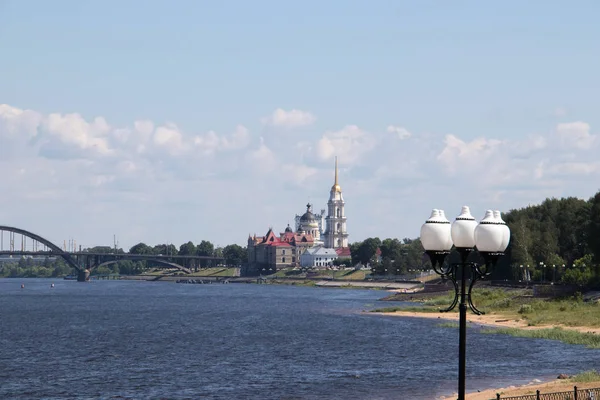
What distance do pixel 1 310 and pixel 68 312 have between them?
1437 centimetres

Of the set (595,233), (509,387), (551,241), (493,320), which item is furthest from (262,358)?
(551,241)

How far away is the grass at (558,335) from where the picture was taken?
7164cm

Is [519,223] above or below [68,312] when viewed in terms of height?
above

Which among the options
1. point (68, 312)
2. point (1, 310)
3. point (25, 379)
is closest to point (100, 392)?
point (25, 379)

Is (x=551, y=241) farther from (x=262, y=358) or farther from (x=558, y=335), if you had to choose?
(x=262, y=358)

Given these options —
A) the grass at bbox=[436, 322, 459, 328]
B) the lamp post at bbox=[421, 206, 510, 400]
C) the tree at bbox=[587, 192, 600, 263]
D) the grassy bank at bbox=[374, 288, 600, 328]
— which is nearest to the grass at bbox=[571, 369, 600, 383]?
the grassy bank at bbox=[374, 288, 600, 328]

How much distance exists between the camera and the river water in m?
54.2

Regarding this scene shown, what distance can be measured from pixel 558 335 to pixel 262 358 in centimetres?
2463

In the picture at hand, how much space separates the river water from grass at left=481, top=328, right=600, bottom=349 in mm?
1388

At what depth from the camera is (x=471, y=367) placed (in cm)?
6175

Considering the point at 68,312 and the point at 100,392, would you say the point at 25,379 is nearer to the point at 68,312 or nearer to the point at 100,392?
the point at 100,392

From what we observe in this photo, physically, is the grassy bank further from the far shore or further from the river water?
the river water

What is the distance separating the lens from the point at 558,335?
77.3 m

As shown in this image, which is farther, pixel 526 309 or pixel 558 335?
pixel 526 309
